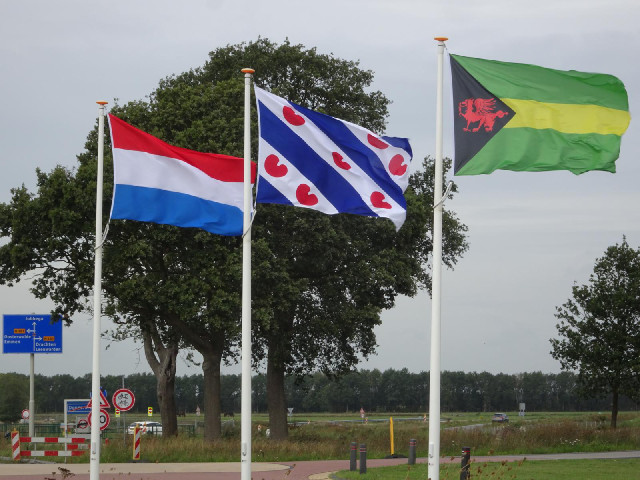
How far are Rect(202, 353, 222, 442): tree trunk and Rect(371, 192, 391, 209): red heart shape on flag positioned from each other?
1007 inches

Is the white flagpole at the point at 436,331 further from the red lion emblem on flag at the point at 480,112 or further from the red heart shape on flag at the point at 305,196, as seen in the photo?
the red heart shape on flag at the point at 305,196

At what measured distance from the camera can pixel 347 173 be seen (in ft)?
50.6

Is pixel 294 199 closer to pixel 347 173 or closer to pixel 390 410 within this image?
pixel 347 173

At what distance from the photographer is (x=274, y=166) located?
49.9ft

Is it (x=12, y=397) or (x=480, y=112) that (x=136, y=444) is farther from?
(x=12, y=397)

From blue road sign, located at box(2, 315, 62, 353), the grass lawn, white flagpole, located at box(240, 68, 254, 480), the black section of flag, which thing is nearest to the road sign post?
blue road sign, located at box(2, 315, 62, 353)

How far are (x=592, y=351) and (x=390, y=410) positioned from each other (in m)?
124

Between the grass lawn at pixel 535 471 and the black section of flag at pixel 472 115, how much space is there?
10.1 meters

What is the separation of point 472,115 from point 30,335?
35024 millimetres

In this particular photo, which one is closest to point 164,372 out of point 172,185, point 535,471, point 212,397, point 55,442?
point 212,397

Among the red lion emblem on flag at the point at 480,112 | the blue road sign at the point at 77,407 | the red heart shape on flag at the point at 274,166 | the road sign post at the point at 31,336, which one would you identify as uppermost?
the red lion emblem on flag at the point at 480,112

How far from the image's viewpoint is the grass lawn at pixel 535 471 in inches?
940

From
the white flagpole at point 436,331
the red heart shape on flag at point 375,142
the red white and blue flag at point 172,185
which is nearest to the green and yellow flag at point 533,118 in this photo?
the white flagpole at point 436,331

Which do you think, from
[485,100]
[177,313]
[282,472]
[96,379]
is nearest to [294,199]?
[485,100]
